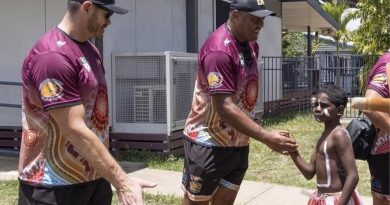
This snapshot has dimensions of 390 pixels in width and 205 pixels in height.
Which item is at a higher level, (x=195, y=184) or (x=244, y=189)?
(x=195, y=184)

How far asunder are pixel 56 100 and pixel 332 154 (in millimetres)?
1916

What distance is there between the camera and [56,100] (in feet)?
8.96

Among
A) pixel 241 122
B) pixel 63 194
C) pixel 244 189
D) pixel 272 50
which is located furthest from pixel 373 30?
pixel 63 194

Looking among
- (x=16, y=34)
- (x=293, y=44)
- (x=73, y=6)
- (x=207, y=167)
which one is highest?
(x=293, y=44)

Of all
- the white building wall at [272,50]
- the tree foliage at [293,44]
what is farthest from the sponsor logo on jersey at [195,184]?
the tree foliage at [293,44]

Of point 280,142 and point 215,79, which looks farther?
point 215,79

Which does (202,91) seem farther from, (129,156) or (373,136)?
Result: (129,156)

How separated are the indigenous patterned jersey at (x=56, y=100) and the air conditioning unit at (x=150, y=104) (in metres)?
5.58

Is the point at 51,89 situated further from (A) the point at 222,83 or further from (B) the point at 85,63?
(A) the point at 222,83

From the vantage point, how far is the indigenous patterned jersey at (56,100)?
9.02 feet

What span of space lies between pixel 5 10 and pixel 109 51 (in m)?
1.61

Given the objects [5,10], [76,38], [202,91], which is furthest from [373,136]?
[5,10]

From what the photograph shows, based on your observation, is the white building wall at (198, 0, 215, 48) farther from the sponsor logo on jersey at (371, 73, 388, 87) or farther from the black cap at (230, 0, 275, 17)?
the black cap at (230, 0, 275, 17)

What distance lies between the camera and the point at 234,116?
3.82m
